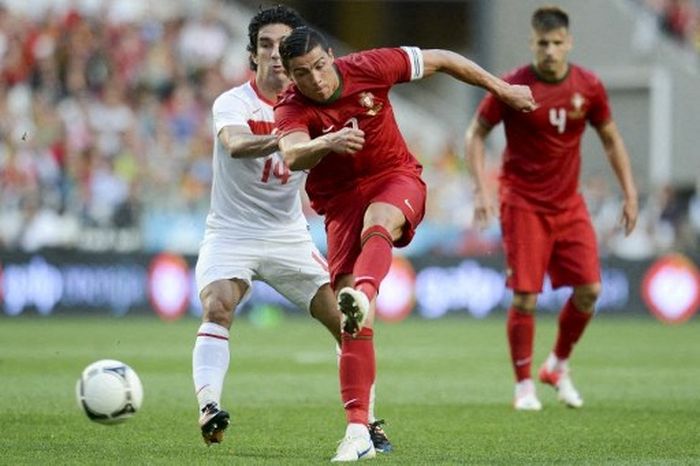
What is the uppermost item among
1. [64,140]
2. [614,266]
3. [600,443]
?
[64,140]

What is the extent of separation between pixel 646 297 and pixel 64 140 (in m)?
8.67

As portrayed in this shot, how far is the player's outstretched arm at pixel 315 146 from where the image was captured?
7574mm

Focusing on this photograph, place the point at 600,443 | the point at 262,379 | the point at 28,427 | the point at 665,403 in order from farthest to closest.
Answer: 1. the point at 262,379
2. the point at 665,403
3. the point at 28,427
4. the point at 600,443

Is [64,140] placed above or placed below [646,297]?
above

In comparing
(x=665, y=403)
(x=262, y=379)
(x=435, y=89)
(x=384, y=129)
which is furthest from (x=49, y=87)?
(x=384, y=129)

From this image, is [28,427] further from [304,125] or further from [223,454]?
[304,125]

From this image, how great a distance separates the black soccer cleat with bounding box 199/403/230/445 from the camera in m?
8.23

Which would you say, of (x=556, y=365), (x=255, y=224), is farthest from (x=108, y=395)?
(x=556, y=365)

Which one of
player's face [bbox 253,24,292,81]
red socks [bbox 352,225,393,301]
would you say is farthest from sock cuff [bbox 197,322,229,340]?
player's face [bbox 253,24,292,81]

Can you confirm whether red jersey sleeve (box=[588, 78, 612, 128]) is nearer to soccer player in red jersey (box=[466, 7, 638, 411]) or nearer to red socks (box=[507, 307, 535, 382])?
soccer player in red jersey (box=[466, 7, 638, 411])

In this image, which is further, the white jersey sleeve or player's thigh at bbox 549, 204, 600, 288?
player's thigh at bbox 549, 204, 600, 288

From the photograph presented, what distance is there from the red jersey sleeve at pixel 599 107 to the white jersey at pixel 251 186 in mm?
2938

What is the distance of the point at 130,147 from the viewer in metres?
22.9

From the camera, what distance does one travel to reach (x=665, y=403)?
36.6ft
